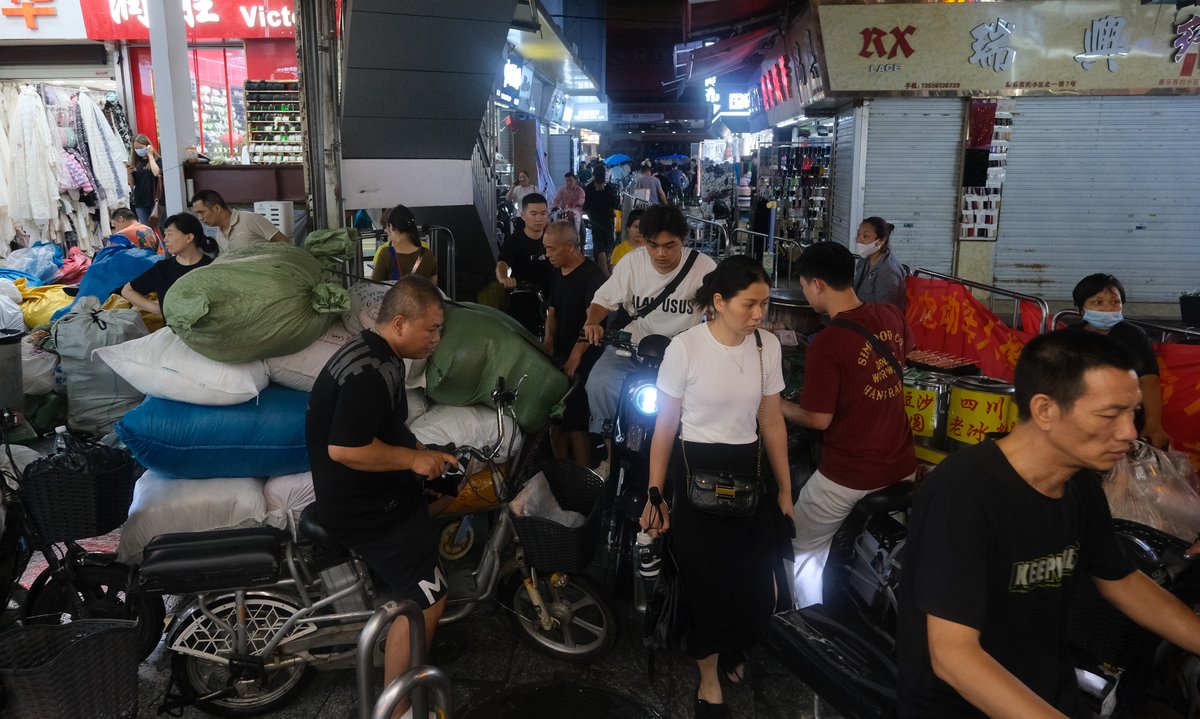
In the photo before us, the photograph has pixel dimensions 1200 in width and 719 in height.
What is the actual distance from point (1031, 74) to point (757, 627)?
9.61 metres

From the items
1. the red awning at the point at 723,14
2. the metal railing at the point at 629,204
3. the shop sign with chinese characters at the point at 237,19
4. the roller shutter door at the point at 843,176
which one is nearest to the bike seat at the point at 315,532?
the roller shutter door at the point at 843,176

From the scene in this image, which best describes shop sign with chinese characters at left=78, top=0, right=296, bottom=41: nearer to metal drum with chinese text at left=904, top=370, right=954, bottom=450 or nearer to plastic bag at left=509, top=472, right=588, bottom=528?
plastic bag at left=509, top=472, right=588, bottom=528

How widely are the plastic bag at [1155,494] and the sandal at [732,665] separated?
6.24 feet

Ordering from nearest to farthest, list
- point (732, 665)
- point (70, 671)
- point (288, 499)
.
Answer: point (70, 671), point (732, 665), point (288, 499)

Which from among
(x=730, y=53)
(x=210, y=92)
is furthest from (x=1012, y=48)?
(x=210, y=92)

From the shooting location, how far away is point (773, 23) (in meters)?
14.5

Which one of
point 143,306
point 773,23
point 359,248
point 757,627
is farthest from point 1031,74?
point 143,306

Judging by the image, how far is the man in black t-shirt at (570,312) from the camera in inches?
211

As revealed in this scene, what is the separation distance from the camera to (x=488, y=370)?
4.23 meters

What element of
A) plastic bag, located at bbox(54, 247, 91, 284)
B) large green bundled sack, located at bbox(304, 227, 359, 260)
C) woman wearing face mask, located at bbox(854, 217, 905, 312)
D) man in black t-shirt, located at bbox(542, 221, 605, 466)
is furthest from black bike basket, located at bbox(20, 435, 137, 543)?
plastic bag, located at bbox(54, 247, 91, 284)

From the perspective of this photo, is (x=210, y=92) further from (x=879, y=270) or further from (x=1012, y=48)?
(x=1012, y=48)

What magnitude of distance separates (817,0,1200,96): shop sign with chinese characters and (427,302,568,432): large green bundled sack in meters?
7.70

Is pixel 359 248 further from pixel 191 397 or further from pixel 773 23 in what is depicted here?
pixel 773 23

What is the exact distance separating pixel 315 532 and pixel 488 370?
1297 millimetres
